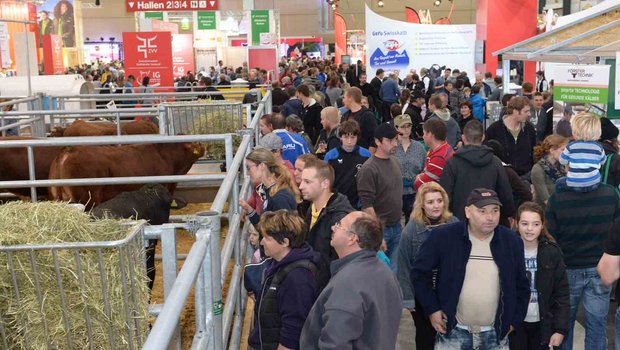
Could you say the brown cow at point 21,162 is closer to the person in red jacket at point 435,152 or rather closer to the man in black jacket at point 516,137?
the person in red jacket at point 435,152

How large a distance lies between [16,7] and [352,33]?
31.0m

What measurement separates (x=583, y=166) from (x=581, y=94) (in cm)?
347

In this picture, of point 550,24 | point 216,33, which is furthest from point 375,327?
point 216,33

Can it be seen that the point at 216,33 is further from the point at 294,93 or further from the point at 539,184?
the point at 539,184

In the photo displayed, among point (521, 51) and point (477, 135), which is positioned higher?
point (521, 51)

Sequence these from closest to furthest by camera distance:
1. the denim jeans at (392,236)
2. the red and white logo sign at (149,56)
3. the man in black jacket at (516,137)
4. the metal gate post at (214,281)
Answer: the metal gate post at (214,281) < the denim jeans at (392,236) < the man in black jacket at (516,137) < the red and white logo sign at (149,56)

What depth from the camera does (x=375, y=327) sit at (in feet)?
10.8

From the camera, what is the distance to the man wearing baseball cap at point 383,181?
6180 mm

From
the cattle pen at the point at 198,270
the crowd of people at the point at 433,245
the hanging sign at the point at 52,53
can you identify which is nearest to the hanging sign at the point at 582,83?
the crowd of people at the point at 433,245

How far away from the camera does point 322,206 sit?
181 inches

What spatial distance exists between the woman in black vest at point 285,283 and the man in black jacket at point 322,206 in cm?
57

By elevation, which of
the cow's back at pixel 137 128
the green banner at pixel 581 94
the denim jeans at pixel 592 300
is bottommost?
the denim jeans at pixel 592 300

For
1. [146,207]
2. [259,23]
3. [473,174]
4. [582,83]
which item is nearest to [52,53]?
[259,23]

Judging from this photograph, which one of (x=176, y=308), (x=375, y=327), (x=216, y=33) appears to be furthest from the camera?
(x=216, y=33)
